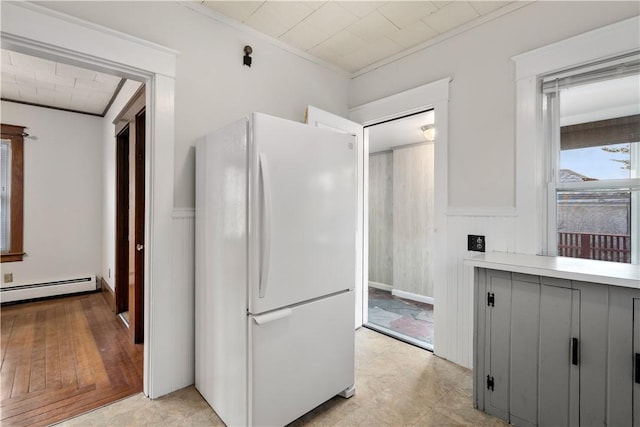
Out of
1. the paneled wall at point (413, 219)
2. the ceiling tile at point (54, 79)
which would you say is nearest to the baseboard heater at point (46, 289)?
the ceiling tile at point (54, 79)

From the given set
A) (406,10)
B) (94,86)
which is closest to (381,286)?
(406,10)

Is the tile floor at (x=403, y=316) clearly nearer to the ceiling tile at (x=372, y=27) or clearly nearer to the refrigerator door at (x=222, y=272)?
the refrigerator door at (x=222, y=272)

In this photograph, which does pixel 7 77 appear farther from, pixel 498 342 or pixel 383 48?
pixel 498 342

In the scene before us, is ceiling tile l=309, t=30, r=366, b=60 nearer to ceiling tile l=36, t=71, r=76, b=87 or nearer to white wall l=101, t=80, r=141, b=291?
white wall l=101, t=80, r=141, b=291

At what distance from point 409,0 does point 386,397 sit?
8.68 feet

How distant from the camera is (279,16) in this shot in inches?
87.5

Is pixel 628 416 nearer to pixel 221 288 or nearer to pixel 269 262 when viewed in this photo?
pixel 269 262

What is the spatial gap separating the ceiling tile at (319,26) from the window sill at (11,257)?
4.27 m

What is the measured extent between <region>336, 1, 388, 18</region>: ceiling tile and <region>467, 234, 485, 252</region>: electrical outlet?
1797 mm

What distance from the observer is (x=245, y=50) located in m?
2.36

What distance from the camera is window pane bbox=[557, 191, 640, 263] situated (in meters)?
1.80

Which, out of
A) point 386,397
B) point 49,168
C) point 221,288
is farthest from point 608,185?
point 49,168

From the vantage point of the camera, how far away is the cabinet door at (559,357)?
1.50 metres

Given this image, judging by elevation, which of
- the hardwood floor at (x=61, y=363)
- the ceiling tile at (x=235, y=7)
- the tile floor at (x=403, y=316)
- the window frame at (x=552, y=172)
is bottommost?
the tile floor at (x=403, y=316)
